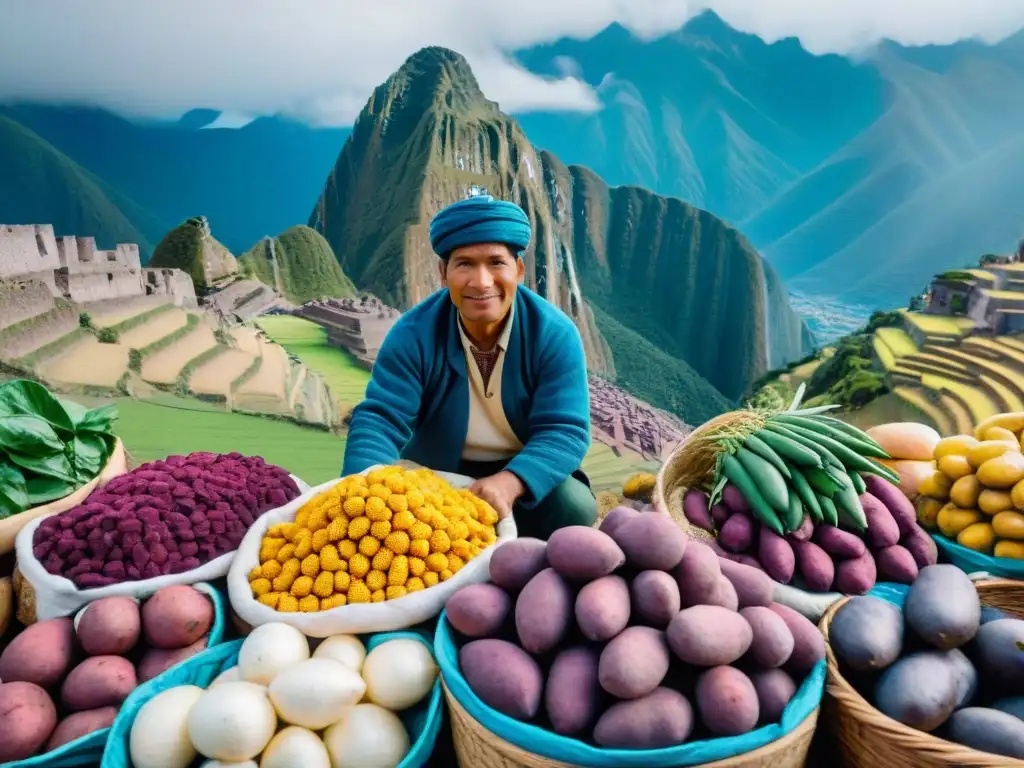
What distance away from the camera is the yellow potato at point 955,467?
1.79 m

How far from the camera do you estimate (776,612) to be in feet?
3.82

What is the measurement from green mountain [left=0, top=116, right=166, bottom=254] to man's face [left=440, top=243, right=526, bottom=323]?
623 centimetres

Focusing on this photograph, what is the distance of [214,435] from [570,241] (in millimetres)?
38682

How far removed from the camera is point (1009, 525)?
5.42ft

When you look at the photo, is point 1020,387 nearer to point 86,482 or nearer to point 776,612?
point 776,612

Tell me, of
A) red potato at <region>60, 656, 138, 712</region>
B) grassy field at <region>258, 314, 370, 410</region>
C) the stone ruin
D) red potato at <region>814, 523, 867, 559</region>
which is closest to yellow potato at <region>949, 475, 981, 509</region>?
red potato at <region>814, 523, 867, 559</region>

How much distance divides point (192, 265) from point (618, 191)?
40451 millimetres

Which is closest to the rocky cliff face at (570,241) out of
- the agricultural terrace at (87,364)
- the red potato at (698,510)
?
the agricultural terrace at (87,364)

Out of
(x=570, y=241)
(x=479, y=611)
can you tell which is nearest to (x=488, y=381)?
(x=479, y=611)

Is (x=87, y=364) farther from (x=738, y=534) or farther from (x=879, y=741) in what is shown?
(x=879, y=741)

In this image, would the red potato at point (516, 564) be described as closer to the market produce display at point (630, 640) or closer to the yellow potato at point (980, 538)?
the market produce display at point (630, 640)

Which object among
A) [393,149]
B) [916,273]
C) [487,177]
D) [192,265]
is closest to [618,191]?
[487,177]

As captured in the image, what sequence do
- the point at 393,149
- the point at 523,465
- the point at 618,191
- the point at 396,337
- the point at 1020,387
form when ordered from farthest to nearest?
1. the point at 618,191
2. the point at 393,149
3. the point at 1020,387
4. the point at 396,337
5. the point at 523,465

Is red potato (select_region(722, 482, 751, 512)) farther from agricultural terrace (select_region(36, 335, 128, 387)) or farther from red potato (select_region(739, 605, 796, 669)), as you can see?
agricultural terrace (select_region(36, 335, 128, 387))
